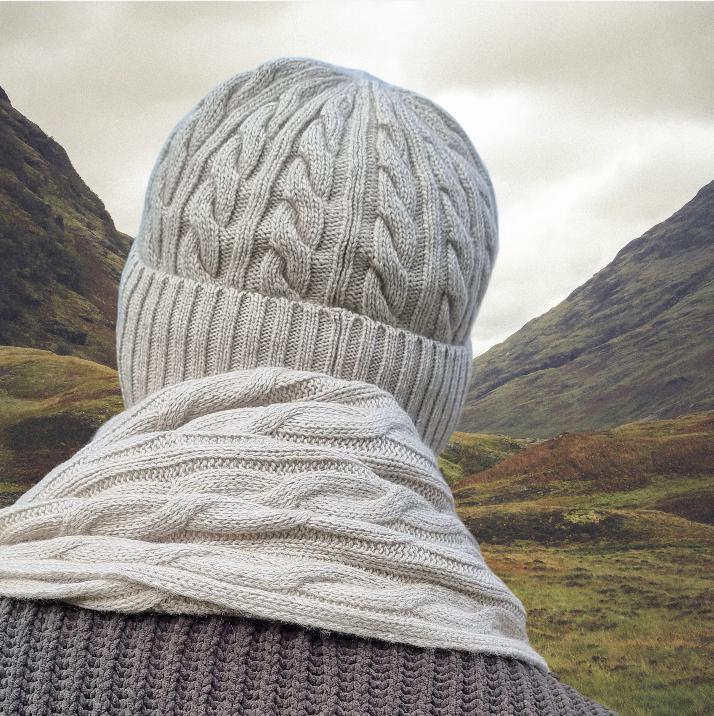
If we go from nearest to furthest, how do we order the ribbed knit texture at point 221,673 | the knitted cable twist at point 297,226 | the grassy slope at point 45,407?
the ribbed knit texture at point 221,673 < the knitted cable twist at point 297,226 < the grassy slope at point 45,407

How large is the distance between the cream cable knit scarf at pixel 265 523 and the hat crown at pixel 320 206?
0.14 meters

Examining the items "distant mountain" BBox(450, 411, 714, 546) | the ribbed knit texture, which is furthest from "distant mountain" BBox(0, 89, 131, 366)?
the ribbed knit texture

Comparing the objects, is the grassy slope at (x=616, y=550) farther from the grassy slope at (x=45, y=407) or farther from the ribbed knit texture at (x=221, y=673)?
the ribbed knit texture at (x=221, y=673)

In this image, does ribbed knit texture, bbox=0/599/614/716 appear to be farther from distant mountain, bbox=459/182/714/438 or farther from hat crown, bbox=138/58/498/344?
distant mountain, bbox=459/182/714/438

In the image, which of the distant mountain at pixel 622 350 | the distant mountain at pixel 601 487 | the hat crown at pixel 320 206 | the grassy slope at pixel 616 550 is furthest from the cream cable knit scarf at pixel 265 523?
the distant mountain at pixel 622 350

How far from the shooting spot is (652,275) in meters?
4.29

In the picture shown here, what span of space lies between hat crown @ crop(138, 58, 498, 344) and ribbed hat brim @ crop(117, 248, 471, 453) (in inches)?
0.7

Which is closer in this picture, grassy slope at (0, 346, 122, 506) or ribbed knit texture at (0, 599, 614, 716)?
ribbed knit texture at (0, 599, 614, 716)

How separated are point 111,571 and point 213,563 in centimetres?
9

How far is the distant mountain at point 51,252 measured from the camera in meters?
3.37

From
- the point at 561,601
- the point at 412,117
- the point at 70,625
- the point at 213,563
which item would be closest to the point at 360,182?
the point at 412,117

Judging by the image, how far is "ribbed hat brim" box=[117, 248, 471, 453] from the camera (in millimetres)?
864

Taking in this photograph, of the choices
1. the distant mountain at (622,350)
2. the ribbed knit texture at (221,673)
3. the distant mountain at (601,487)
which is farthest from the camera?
the distant mountain at (622,350)

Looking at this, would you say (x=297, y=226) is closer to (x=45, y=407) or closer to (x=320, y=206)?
(x=320, y=206)
